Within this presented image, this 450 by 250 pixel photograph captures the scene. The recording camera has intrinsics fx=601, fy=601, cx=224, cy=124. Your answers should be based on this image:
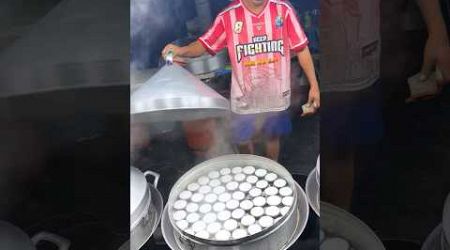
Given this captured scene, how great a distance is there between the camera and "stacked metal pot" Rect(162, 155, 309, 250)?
105 inches

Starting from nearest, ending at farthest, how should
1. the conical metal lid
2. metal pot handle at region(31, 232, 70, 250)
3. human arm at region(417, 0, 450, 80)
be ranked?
human arm at region(417, 0, 450, 80), the conical metal lid, metal pot handle at region(31, 232, 70, 250)

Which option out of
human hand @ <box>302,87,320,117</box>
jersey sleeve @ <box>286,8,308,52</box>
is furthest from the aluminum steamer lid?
jersey sleeve @ <box>286,8,308,52</box>

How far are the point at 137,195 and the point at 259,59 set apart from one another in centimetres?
86

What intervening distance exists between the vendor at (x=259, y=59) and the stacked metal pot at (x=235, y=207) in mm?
111

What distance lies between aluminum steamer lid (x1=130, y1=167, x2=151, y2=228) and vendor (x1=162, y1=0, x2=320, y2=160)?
488 mm

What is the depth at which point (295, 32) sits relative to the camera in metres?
2.68

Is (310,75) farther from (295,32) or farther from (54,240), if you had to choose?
(54,240)

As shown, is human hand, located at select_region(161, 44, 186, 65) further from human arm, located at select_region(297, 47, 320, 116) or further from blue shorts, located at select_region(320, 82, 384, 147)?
blue shorts, located at select_region(320, 82, 384, 147)

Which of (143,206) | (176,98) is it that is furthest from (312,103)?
(143,206)

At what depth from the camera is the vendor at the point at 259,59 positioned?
2691mm

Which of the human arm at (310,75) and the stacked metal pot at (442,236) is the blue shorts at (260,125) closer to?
the human arm at (310,75)

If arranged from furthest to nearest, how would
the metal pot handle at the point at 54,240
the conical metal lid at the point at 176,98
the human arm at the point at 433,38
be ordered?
the metal pot handle at the point at 54,240
the conical metal lid at the point at 176,98
the human arm at the point at 433,38

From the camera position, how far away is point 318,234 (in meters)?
2.78

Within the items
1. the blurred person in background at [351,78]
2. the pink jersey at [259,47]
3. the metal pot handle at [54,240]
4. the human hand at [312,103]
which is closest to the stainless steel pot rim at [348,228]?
the blurred person in background at [351,78]
